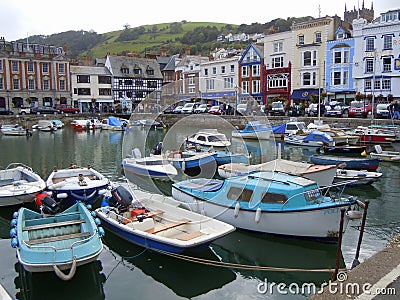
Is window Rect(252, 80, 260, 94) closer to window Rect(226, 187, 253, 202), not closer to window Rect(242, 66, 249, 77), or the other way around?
window Rect(242, 66, 249, 77)

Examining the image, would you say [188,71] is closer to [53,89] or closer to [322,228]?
[53,89]

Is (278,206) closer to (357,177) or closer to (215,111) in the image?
(357,177)

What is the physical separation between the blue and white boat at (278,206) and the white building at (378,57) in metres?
35.5

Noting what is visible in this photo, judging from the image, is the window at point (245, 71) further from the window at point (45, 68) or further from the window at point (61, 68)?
the window at point (45, 68)

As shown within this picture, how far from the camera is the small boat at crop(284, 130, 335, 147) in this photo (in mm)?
32812

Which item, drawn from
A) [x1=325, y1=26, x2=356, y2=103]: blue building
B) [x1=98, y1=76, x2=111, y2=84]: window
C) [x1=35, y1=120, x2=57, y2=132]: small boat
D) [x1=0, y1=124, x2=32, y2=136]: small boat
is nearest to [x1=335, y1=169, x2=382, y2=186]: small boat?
[x1=325, y1=26, x2=356, y2=103]: blue building

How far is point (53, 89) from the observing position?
7144 cm

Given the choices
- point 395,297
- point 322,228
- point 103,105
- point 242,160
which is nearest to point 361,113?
point 242,160

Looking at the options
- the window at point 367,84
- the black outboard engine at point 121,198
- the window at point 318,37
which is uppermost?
the window at point 318,37

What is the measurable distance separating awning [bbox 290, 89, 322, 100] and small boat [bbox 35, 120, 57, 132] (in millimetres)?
34160

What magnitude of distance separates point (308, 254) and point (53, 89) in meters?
68.1

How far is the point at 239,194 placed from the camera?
13023 millimetres

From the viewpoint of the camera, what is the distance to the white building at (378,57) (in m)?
44.8

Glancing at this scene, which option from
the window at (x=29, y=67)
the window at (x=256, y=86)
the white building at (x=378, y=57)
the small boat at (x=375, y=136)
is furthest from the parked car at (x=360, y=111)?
the window at (x=29, y=67)
